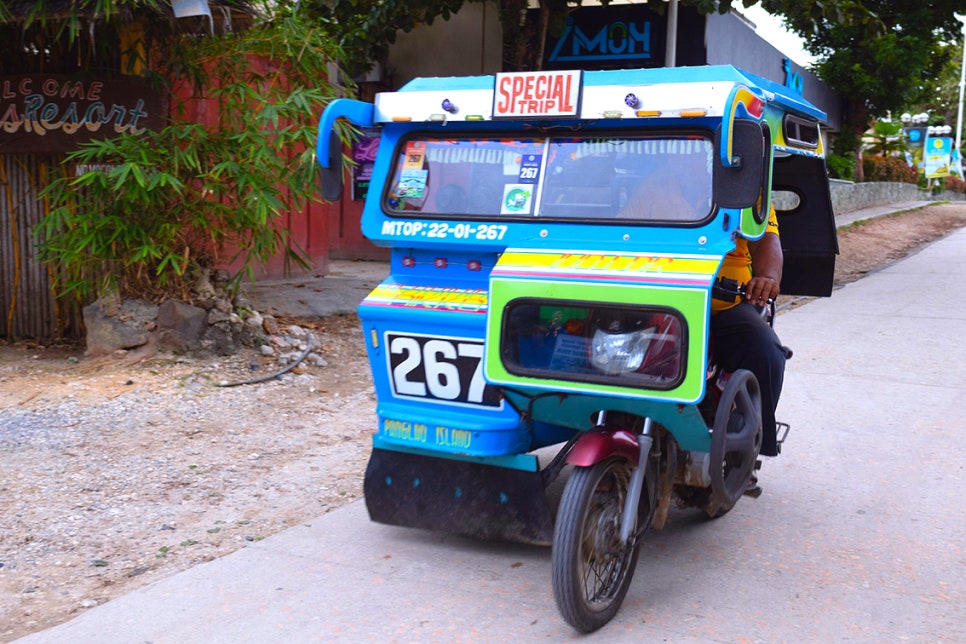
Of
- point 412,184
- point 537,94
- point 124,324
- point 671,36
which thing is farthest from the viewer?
point 671,36

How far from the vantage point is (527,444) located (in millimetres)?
4348

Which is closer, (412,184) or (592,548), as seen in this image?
(592,548)

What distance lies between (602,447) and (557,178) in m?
1.19

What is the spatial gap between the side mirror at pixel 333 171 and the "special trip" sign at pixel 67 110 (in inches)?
138

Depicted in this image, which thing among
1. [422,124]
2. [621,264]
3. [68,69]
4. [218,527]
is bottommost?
[218,527]

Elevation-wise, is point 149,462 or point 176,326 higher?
point 176,326

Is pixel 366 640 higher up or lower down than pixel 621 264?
lower down

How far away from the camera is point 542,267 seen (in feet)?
12.5

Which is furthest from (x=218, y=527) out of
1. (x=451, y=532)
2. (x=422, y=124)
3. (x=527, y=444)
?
(x=422, y=124)

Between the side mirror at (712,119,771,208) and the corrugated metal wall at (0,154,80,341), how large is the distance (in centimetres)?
615

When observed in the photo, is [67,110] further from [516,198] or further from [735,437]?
[735,437]

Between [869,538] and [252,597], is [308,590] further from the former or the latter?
[869,538]

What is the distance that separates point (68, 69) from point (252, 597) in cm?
556

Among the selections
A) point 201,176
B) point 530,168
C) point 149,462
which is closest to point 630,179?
point 530,168
